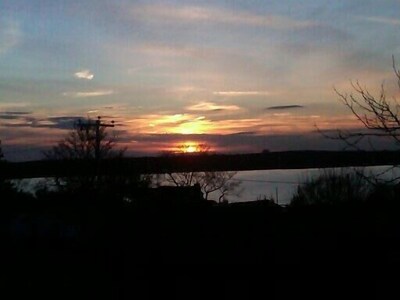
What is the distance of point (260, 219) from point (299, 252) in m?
5.89

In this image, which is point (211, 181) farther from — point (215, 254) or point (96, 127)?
point (215, 254)

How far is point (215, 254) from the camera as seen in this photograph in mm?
21219

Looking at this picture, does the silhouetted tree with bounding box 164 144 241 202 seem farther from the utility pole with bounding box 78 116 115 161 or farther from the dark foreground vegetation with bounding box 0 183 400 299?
the dark foreground vegetation with bounding box 0 183 400 299

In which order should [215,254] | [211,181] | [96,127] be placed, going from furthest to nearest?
[211,181]
[96,127]
[215,254]

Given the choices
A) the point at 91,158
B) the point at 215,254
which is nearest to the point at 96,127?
the point at 91,158

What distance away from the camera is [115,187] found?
40594 millimetres

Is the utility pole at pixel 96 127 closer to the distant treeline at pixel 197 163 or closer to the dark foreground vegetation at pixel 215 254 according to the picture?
the distant treeline at pixel 197 163

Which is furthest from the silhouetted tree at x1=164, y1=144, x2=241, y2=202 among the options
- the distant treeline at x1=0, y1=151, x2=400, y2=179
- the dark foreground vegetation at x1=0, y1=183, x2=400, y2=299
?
the dark foreground vegetation at x1=0, y1=183, x2=400, y2=299

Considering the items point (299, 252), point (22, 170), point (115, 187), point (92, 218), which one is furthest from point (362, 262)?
point (22, 170)

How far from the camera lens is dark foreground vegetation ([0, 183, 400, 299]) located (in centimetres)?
1681

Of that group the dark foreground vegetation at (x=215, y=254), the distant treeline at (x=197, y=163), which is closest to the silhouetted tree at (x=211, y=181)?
the distant treeline at (x=197, y=163)

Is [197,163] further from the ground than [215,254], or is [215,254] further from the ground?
[197,163]

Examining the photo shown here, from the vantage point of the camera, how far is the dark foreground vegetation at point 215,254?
55.2ft

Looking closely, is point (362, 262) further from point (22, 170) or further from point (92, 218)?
point (22, 170)
